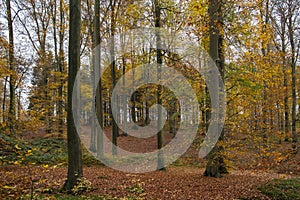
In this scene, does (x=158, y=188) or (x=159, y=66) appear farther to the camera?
(x=159, y=66)

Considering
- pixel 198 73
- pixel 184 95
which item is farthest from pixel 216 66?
pixel 184 95

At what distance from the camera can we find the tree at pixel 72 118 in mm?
7168

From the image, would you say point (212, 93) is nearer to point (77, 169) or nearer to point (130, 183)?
point (130, 183)

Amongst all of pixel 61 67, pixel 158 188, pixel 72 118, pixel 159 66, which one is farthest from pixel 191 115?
pixel 61 67

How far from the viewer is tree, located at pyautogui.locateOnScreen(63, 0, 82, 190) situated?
7168 millimetres

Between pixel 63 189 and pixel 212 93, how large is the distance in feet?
19.4

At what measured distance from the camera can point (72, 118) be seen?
23.6 feet

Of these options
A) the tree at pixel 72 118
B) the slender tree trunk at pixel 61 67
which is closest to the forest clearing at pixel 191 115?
the tree at pixel 72 118

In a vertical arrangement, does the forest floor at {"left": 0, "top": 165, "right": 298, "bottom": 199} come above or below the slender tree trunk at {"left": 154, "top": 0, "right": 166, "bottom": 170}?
below

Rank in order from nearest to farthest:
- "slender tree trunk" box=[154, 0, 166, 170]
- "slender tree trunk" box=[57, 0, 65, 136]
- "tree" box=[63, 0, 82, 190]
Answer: "tree" box=[63, 0, 82, 190], "slender tree trunk" box=[154, 0, 166, 170], "slender tree trunk" box=[57, 0, 65, 136]

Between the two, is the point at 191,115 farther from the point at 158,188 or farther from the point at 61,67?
the point at 61,67

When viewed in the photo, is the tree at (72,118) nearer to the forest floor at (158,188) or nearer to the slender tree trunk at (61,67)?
the forest floor at (158,188)

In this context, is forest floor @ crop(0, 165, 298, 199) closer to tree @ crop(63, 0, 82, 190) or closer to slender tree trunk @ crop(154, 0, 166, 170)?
tree @ crop(63, 0, 82, 190)

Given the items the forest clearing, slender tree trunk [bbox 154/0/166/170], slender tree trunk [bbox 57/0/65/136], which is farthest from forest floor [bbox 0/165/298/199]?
slender tree trunk [bbox 57/0/65/136]
